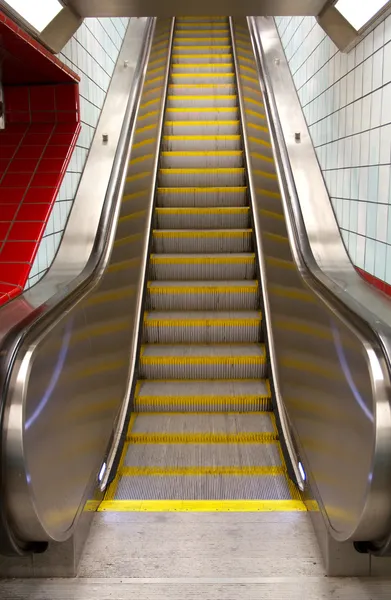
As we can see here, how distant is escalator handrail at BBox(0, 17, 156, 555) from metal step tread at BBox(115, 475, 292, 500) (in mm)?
846

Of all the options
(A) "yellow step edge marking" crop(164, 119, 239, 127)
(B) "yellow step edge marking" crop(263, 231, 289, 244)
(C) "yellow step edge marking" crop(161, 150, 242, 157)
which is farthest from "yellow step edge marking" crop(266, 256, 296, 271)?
(A) "yellow step edge marking" crop(164, 119, 239, 127)

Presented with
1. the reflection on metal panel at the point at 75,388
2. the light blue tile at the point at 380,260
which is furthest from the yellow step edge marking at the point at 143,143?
the light blue tile at the point at 380,260

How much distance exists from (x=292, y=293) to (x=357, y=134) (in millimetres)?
1142

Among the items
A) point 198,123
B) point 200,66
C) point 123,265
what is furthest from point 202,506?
point 200,66

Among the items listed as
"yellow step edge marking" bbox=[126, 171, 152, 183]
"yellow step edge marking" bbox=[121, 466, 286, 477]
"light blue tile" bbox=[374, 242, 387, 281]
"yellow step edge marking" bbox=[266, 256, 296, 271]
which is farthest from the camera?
"yellow step edge marking" bbox=[126, 171, 152, 183]

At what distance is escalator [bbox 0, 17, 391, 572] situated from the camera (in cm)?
196

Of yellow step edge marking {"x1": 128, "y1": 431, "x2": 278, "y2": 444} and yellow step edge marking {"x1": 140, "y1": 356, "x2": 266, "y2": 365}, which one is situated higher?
yellow step edge marking {"x1": 140, "y1": 356, "x2": 266, "y2": 365}

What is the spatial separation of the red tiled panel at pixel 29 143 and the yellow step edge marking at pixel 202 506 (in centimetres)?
116

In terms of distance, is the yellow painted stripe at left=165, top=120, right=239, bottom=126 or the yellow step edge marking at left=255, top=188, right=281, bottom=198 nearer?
the yellow step edge marking at left=255, top=188, right=281, bottom=198

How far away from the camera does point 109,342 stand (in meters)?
3.35

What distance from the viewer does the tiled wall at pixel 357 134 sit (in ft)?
10.5

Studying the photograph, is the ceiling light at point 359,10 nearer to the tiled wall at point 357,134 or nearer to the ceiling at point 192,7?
the tiled wall at point 357,134

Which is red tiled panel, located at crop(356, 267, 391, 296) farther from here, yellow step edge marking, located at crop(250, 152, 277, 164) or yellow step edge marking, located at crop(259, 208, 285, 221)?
yellow step edge marking, located at crop(250, 152, 277, 164)

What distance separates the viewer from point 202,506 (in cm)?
268
